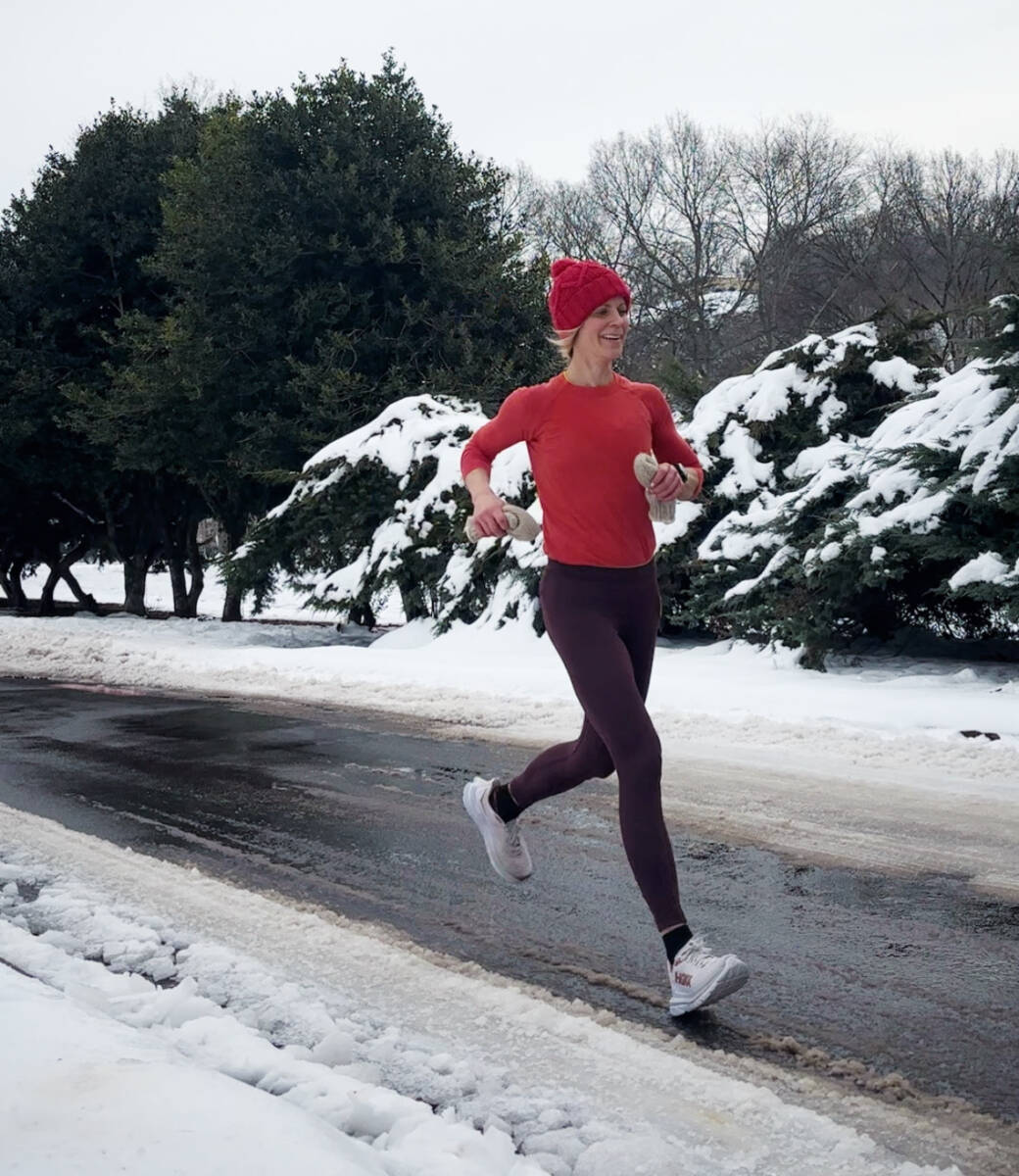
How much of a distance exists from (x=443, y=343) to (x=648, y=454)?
Result: 687 inches

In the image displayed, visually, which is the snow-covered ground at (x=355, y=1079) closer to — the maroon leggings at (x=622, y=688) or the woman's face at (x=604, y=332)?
the maroon leggings at (x=622, y=688)

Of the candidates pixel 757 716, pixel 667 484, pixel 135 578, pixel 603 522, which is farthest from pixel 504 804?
pixel 135 578

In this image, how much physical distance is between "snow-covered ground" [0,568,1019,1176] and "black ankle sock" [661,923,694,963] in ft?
1.03

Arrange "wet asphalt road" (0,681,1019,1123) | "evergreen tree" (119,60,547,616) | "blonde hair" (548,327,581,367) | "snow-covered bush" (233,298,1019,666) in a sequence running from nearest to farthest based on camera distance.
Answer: "wet asphalt road" (0,681,1019,1123) → "blonde hair" (548,327,581,367) → "snow-covered bush" (233,298,1019,666) → "evergreen tree" (119,60,547,616)

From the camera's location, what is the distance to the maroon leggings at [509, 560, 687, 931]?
12.3 feet

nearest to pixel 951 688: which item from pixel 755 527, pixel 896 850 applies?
pixel 755 527

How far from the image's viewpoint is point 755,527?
11.7 m

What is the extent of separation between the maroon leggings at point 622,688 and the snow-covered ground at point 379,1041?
49 centimetres

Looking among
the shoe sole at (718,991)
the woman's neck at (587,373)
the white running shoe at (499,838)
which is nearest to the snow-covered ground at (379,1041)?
the shoe sole at (718,991)

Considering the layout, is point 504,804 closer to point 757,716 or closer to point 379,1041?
point 379,1041

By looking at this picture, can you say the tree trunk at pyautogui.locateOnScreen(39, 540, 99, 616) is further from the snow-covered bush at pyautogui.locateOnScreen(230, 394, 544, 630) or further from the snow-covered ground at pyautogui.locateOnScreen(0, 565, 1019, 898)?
the snow-covered ground at pyautogui.locateOnScreen(0, 565, 1019, 898)

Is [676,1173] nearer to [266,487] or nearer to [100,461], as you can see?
[266,487]

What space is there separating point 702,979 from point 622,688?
0.84 m

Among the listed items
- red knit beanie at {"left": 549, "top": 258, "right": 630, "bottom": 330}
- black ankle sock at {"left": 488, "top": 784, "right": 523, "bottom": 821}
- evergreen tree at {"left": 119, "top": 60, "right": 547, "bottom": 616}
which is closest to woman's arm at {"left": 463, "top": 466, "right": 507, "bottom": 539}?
red knit beanie at {"left": 549, "top": 258, "right": 630, "bottom": 330}
